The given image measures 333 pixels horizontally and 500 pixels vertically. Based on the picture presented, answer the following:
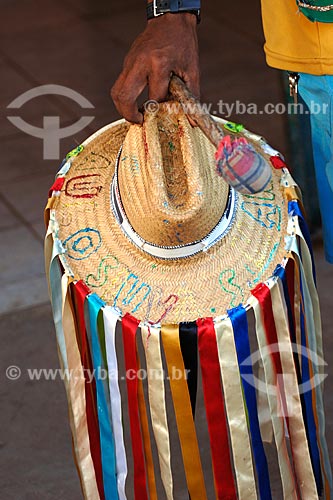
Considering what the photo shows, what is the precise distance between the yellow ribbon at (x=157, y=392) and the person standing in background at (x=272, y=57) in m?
0.36

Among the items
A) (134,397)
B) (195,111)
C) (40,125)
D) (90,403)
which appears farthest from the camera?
(40,125)

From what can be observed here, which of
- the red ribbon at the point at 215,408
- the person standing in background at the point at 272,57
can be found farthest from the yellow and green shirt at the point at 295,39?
the red ribbon at the point at 215,408

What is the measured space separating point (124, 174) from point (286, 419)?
20.2 inches

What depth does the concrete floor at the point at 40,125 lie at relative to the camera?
209 cm

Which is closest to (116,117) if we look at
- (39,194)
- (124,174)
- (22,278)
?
(39,194)

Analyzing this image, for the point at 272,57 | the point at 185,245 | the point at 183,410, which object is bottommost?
the point at 183,410

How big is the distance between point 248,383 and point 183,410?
0.11 meters

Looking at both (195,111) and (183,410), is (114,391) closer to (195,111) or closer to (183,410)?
(183,410)

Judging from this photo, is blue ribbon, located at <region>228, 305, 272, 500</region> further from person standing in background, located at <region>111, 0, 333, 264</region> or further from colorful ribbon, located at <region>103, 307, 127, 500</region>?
person standing in background, located at <region>111, 0, 333, 264</region>

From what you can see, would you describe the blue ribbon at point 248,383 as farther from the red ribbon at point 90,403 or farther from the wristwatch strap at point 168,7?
the wristwatch strap at point 168,7

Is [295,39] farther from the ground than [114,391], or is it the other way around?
[295,39]

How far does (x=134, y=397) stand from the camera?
1.51 m

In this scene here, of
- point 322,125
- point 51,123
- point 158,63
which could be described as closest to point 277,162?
point 322,125

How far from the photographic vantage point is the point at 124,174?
1.49 m
